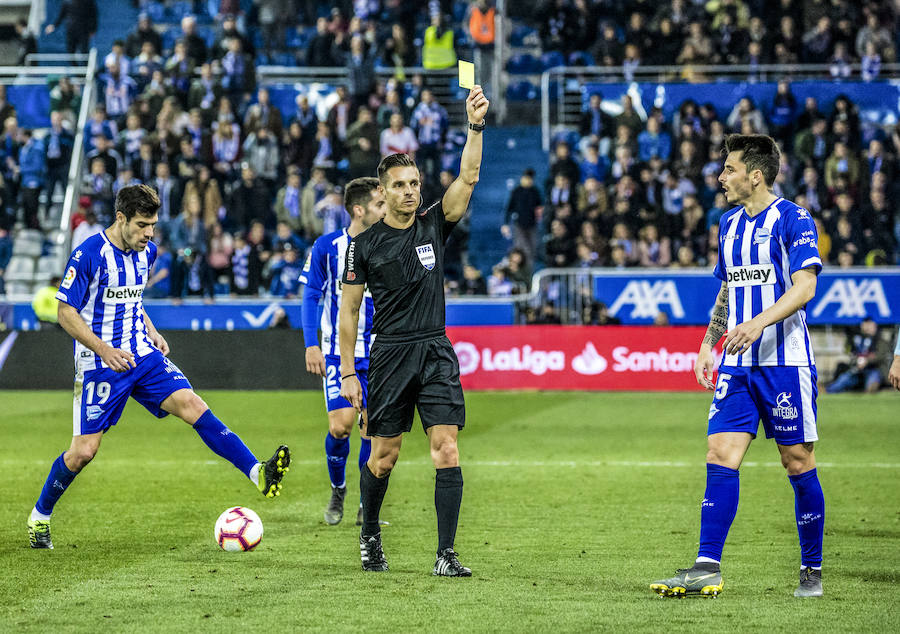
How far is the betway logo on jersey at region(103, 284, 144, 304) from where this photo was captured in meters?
7.84

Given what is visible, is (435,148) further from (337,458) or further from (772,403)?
(772,403)

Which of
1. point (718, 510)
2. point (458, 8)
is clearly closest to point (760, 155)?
point (718, 510)

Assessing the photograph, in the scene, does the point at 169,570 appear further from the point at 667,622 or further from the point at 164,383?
the point at 667,622

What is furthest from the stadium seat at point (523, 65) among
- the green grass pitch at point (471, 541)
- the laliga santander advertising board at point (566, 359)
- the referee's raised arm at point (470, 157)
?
the referee's raised arm at point (470, 157)

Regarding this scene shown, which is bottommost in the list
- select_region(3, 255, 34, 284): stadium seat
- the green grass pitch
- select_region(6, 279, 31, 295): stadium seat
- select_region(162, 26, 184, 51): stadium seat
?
the green grass pitch

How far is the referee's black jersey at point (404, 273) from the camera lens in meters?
6.78

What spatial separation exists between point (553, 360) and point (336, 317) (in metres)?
11.3

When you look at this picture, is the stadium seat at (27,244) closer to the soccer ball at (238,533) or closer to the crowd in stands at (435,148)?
the crowd in stands at (435,148)

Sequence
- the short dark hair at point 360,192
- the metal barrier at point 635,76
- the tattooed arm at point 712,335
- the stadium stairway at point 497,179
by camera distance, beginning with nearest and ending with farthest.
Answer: the tattooed arm at point 712,335
the short dark hair at point 360,192
the stadium stairway at point 497,179
the metal barrier at point 635,76

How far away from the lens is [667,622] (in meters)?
5.66

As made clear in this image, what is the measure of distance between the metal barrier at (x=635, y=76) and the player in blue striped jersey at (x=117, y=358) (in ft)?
59.5

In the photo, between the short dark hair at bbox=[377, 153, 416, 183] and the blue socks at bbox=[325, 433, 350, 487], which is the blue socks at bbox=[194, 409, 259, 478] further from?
the short dark hair at bbox=[377, 153, 416, 183]

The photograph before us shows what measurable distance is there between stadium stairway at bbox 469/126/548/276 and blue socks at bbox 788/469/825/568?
18.1 meters

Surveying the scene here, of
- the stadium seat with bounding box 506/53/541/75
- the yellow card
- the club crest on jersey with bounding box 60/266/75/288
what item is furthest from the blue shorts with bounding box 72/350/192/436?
the stadium seat with bounding box 506/53/541/75
